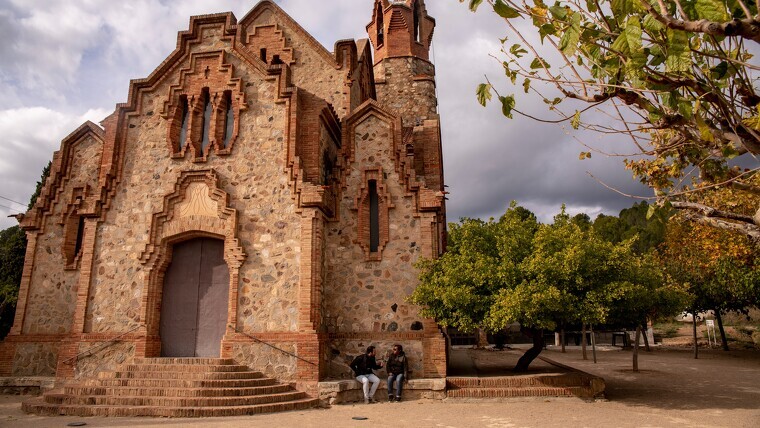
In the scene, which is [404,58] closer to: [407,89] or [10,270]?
[407,89]

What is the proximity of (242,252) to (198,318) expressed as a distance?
7.43 ft

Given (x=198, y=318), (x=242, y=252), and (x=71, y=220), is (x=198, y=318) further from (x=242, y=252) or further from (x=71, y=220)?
(x=71, y=220)

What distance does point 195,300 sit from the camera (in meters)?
14.6

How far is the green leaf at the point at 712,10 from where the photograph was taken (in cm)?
402

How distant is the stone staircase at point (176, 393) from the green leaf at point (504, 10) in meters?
9.83

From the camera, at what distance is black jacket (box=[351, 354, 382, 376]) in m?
13.3

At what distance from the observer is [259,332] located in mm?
13609

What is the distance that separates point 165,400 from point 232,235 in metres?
4.53

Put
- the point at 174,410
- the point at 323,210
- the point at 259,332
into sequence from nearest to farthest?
the point at 174,410
the point at 259,332
the point at 323,210

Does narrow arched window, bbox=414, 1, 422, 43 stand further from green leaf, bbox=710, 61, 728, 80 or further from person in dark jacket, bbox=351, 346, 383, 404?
Answer: green leaf, bbox=710, 61, 728, 80

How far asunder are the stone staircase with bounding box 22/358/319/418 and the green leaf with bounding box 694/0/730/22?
10801 mm

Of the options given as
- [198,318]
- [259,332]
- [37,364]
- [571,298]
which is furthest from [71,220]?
[571,298]

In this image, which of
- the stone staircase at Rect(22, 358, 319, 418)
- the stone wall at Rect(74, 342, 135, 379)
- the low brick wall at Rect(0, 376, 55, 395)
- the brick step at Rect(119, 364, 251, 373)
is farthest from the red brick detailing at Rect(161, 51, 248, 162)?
the low brick wall at Rect(0, 376, 55, 395)

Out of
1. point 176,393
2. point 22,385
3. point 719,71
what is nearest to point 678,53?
point 719,71
